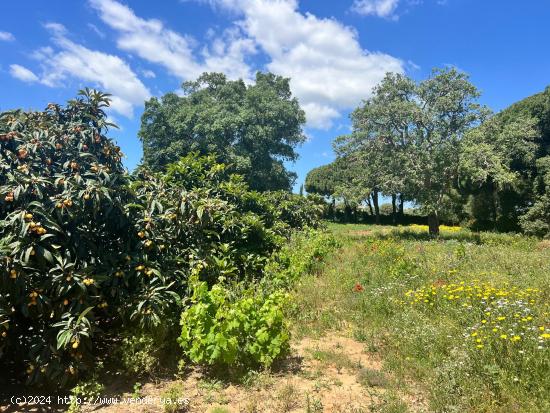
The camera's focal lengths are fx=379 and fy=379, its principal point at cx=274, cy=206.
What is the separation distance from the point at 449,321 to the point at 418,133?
15179 mm

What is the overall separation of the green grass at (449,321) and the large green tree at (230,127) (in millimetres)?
16848

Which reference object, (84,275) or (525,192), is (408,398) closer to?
(84,275)

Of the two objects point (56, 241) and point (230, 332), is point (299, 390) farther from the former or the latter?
point (56, 241)

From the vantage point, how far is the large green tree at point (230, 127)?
2464 centimetres

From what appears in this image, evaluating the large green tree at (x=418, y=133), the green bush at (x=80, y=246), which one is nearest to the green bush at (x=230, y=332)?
the green bush at (x=80, y=246)

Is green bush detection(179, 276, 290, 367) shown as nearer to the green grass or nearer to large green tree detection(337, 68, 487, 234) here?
the green grass

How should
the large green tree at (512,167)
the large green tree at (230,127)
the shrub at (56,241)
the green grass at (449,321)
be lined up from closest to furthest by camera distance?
the green grass at (449,321) < the shrub at (56,241) < the large green tree at (512,167) < the large green tree at (230,127)

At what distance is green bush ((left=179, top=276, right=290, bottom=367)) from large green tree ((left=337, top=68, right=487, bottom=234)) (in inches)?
600

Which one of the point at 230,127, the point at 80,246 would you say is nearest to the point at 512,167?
the point at 230,127

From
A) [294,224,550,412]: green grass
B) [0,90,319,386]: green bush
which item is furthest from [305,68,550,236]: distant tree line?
[0,90,319,386]: green bush

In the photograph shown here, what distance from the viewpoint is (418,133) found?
1869 cm

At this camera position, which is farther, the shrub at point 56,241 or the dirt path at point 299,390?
the shrub at point 56,241

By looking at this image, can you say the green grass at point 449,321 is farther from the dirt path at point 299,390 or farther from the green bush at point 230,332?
the green bush at point 230,332

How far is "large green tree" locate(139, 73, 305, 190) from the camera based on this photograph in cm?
2464
